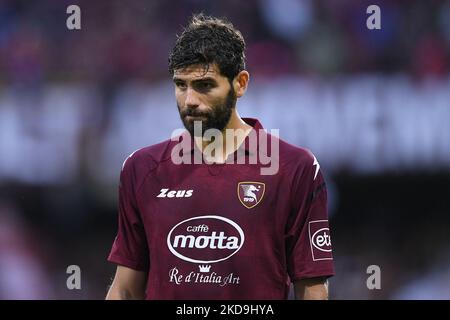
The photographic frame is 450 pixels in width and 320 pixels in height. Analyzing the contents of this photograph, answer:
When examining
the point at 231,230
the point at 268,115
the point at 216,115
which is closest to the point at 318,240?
the point at 231,230

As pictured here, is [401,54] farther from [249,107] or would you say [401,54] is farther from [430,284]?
[430,284]

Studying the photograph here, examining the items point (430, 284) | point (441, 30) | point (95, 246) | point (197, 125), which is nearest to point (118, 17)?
point (95, 246)

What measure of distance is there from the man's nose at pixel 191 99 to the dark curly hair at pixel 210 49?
126 millimetres

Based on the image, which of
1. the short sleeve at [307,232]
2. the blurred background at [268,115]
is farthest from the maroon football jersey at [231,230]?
the blurred background at [268,115]

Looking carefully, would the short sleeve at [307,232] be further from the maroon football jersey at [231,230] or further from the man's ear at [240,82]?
the man's ear at [240,82]

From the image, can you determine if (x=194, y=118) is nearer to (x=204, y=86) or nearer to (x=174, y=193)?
(x=204, y=86)

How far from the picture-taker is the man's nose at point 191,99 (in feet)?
13.1

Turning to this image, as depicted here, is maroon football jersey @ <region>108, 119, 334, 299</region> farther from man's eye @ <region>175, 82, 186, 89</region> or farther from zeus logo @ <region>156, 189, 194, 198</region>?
man's eye @ <region>175, 82, 186, 89</region>

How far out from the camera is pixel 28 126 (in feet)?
29.0

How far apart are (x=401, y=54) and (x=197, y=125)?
5266 mm

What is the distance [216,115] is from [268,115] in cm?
476

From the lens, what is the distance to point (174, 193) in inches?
165

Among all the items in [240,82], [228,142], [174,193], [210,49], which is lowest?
Answer: [174,193]

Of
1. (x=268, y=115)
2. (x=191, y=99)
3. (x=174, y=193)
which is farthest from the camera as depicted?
(x=268, y=115)
